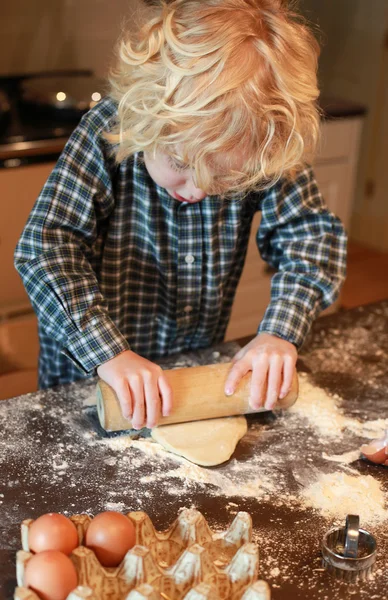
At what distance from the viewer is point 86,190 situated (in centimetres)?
116

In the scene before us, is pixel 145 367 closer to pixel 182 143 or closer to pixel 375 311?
pixel 182 143

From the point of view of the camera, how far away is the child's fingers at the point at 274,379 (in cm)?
108

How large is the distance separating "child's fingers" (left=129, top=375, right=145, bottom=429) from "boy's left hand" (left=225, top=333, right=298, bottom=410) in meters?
0.14

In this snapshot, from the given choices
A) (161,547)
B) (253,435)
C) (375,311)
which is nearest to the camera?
(161,547)

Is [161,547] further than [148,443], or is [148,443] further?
[148,443]

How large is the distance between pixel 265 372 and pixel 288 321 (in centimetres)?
14

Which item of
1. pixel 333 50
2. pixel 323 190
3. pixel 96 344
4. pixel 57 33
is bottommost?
pixel 323 190

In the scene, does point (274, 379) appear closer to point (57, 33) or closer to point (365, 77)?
point (57, 33)

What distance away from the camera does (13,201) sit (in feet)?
6.60

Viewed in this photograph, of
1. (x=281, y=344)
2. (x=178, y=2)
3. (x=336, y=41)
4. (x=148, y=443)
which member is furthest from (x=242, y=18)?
(x=336, y=41)

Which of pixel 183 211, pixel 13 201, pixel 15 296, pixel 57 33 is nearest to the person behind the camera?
pixel 183 211

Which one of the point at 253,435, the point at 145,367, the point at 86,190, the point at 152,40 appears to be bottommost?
the point at 253,435

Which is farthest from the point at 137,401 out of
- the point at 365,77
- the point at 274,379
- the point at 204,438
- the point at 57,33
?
the point at 365,77

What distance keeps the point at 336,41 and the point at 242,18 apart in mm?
2945
